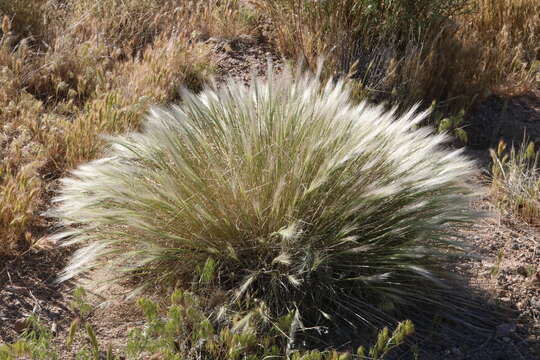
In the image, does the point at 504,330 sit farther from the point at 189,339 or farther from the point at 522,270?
the point at 189,339

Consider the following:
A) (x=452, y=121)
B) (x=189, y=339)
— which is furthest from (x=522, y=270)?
(x=189, y=339)

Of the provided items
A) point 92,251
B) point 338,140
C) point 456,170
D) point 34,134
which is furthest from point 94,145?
point 456,170

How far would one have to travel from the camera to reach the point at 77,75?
4.38 metres

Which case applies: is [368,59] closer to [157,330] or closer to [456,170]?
[456,170]

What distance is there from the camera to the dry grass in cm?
345

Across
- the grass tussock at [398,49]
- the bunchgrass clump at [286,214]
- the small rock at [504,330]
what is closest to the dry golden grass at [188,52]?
the grass tussock at [398,49]

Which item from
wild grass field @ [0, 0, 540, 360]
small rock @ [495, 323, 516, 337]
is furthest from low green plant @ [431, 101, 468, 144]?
small rock @ [495, 323, 516, 337]

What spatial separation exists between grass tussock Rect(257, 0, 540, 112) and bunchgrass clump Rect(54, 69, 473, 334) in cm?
164

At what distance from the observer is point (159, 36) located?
4.84m

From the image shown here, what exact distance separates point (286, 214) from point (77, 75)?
221 centimetres

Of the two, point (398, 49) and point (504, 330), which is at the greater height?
point (398, 49)

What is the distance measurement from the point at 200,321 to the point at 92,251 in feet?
1.81

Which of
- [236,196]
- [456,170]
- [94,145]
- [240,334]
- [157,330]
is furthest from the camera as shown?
[94,145]

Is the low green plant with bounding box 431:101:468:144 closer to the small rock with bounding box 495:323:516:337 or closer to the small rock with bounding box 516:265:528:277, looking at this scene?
the small rock with bounding box 516:265:528:277
